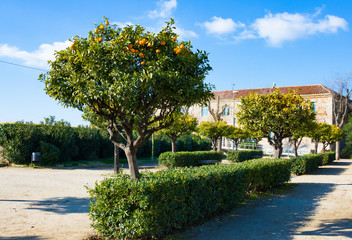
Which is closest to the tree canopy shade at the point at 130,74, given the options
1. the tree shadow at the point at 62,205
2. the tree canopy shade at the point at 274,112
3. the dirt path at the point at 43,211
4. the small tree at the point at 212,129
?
the dirt path at the point at 43,211

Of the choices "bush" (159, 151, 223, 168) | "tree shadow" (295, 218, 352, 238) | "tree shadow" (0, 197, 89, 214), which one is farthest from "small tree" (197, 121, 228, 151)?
"tree shadow" (295, 218, 352, 238)

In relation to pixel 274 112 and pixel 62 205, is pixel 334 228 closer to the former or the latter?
pixel 62 205

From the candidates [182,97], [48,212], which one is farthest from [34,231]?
[182,97]

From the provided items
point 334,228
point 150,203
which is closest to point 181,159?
point 334,228

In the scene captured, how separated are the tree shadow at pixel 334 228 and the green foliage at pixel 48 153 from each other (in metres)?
16.8

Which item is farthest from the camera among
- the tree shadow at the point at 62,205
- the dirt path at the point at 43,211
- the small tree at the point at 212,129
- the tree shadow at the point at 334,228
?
the small tree at the point at 212,129

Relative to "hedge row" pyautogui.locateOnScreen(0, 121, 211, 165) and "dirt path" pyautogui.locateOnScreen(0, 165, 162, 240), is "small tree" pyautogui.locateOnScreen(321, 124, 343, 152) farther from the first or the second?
"dirt path" pyautogui.locateOnScreen(0, 165, 162, 240)

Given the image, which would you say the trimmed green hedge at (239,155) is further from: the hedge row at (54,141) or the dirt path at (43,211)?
the dirt path at (43,211)

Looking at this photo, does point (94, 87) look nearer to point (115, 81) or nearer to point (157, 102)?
point (115, 81)

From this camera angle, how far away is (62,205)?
805 cm

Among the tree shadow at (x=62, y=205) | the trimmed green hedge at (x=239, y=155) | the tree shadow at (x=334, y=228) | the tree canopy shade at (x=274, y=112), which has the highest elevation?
the tree canopy shade at (x=274, y=112)

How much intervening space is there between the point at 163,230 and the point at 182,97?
2.48 metres

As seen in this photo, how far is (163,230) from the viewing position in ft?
17.5

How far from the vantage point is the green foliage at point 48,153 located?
18.7 m
